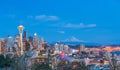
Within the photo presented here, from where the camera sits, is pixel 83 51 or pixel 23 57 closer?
pixel 23 57

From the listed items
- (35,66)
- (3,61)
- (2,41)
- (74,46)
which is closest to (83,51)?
(74,46)

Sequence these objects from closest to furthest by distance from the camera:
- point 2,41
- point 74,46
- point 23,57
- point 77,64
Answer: point 23,57, point 77,64, point 2,41, point 74,46

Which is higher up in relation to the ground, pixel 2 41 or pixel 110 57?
pixel 2 41

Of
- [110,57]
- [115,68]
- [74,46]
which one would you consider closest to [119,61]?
[110,57]

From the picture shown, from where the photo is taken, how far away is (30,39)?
41.8m

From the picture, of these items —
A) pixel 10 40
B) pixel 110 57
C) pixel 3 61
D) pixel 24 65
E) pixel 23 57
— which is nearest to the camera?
pixel 24 65

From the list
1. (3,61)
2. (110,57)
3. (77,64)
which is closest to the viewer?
(110,57)

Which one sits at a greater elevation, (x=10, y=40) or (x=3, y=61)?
(x=10, y=40)

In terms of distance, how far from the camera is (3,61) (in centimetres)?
3006

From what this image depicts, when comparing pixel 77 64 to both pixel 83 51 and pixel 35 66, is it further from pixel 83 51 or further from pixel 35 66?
pixel 83 51

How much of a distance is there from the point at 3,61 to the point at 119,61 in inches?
367

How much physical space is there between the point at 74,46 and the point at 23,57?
1247 inches

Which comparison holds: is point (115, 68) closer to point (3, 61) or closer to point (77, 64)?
point (77, 64)

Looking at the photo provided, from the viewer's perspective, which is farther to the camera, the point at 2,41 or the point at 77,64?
the point at 2,41
